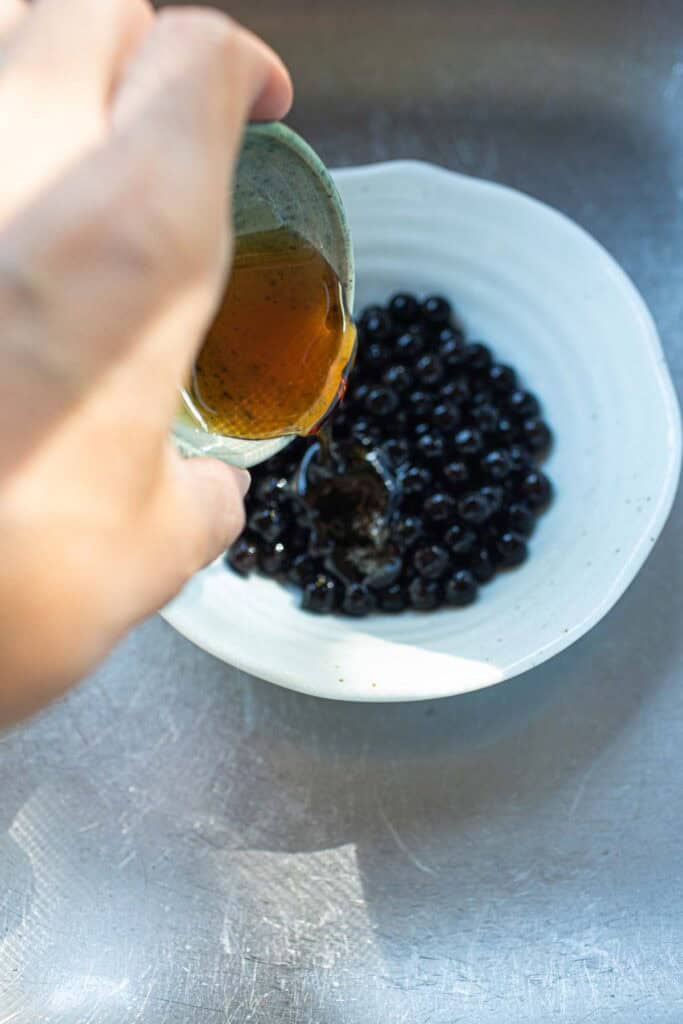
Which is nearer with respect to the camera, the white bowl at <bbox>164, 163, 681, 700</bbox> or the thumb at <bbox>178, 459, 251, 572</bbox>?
the thumb at <bbox>178, 459, 251, 572</bbox>

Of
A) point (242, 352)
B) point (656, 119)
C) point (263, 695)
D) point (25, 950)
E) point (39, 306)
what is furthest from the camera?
point (656, 119)

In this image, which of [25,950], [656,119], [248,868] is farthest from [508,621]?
[656,119]

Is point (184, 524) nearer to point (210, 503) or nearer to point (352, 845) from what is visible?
point (210, 503)

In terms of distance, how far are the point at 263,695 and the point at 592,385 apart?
44 centimetres

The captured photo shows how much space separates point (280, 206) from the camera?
720 millimetres

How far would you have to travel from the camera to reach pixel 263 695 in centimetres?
98

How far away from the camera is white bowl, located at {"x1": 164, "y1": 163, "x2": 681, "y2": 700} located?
2.75ft

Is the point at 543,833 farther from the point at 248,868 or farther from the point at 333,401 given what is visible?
the point at 333,401

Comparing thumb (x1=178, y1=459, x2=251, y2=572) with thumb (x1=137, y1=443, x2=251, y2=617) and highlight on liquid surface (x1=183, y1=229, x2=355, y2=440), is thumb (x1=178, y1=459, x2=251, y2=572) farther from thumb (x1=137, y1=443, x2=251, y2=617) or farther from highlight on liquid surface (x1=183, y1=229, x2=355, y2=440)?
highlight on liquid surface (x1=183, y1=229, x2=355, y2=440)

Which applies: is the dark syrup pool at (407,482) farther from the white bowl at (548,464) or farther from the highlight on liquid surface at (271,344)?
the highlight on liquid surface at (271,344)

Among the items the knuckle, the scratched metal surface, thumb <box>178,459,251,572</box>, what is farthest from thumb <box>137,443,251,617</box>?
the scratched metal surface

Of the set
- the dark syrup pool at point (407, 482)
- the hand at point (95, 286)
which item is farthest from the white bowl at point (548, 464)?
the hand at point (95, 286)

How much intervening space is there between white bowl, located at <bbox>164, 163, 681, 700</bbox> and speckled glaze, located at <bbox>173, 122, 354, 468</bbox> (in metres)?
0.16

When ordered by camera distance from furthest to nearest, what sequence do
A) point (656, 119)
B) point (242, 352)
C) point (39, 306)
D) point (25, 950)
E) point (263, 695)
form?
point (656, 119) < point (263, 695) < point (25, 950) < point (242, 352) < point (39, 306)
